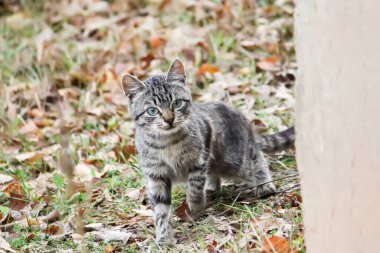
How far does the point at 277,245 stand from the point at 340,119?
0.94 m

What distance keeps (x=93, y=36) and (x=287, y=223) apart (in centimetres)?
538

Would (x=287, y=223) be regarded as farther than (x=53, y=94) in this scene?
No

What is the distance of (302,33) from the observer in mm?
3359

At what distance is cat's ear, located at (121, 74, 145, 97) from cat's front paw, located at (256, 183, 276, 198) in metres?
1.12

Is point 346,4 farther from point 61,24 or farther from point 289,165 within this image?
point 61,24

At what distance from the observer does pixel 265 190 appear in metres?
5.23

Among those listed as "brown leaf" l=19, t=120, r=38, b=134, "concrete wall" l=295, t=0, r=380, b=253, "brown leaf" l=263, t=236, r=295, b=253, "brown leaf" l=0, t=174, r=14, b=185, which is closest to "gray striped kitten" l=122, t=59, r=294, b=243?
"brown leaf" l=263, t=236, r=295, b=253

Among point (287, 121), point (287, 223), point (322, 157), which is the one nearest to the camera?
point (322, 157)

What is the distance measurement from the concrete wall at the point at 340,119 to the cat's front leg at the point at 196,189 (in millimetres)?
1484

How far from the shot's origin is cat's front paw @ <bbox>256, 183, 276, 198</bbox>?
205 inches

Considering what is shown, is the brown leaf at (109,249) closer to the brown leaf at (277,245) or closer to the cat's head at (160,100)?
the cat's head at (160,100)

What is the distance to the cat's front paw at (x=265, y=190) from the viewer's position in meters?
5.21

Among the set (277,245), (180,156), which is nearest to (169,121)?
(180,156)

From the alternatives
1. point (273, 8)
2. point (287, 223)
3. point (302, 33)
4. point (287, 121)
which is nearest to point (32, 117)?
point (287, 121)
